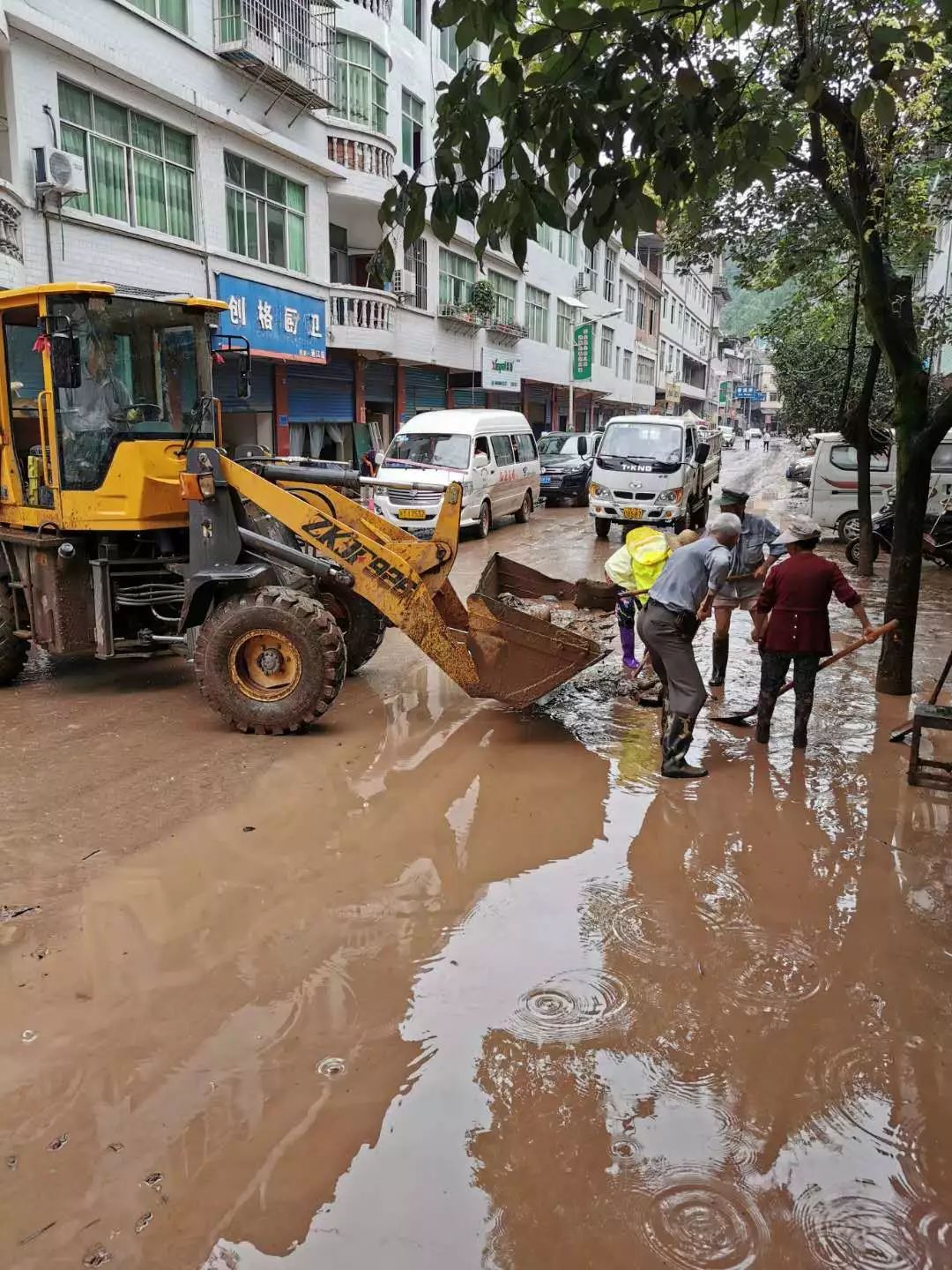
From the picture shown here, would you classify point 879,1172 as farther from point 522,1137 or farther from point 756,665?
point 756,665

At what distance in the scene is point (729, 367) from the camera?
9675 cm

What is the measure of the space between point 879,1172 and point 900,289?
6788 millimetres

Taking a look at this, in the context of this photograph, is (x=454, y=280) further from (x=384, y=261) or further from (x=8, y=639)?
(x=384, y=261)

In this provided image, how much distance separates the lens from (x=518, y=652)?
6.29m

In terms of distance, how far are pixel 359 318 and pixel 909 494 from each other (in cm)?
1513

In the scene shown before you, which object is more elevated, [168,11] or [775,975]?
[168,11]

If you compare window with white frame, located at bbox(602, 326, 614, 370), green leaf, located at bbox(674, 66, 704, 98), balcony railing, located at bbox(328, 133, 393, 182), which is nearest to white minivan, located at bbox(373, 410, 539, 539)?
balcony railing, located at bbox(328, 133, 393, 182)

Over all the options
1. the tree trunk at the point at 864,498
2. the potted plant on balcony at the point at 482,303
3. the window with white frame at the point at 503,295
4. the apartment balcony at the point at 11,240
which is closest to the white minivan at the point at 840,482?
the tree trunk at the point at 864,498

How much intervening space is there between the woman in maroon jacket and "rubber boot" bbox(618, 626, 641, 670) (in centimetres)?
172

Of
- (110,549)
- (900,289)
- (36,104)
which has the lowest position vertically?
(110,549)

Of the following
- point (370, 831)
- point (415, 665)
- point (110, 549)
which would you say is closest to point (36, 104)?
point (110, 549)

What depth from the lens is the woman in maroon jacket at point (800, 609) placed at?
20.0ft

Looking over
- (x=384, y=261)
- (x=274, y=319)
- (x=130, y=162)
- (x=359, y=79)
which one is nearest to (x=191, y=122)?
(x=130, y=162)

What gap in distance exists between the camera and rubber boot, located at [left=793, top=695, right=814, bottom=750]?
6.36 meters
